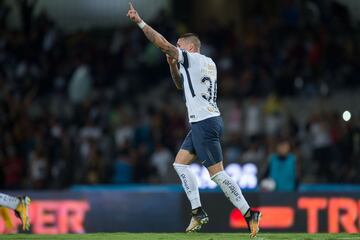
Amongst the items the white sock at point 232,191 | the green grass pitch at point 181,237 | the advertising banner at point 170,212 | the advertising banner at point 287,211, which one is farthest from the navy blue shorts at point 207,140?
the advertising banner at point 287,211

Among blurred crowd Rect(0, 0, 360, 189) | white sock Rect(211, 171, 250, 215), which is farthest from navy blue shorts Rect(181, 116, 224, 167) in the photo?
blurred crowd Rect(0, 0, 360, 189)

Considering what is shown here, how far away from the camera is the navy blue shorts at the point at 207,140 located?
12.8 meters

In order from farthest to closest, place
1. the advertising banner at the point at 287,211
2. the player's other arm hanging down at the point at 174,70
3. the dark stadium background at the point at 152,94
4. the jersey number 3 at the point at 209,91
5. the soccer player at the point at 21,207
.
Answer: the dark stadium background at the point at 152,94
the advertising banner at the point at 287,211
the player's other arm hanging down at the point at 174,70
the jersey number 3 at the point at 209,91
the soccer player at the point at 21,207

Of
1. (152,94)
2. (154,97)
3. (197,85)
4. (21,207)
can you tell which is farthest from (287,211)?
(152,94)

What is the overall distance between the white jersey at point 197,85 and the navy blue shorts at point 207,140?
80 mm

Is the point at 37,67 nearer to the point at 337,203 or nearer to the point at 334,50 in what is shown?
the point at 334,50

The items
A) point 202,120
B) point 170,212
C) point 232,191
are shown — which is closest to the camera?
point 232,191

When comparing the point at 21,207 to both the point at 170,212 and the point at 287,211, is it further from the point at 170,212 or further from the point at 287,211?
the point at 287,211

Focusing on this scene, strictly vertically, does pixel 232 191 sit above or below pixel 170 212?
above

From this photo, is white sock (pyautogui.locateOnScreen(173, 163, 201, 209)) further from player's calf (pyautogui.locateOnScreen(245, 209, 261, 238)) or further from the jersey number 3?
the jersey number 3

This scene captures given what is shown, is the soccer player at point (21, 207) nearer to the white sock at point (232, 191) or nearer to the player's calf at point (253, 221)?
the white sock at point (232, 191)

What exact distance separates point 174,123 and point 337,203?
6.22m

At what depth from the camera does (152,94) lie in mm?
25688

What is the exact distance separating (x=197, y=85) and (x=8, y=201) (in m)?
2.61
